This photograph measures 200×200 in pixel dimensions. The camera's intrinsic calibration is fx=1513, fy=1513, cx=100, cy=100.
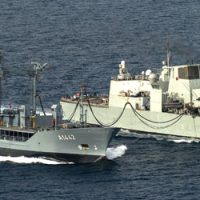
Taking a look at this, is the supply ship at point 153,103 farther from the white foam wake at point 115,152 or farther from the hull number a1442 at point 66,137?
the hull number a1442 at point 66,137

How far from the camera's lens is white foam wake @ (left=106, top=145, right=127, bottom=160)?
473ft

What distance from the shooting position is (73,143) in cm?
14212

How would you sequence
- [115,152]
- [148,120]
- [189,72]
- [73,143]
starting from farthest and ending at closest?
[189,72] < [148,120] < [115,152] < [73,143]

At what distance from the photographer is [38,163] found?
142375mm

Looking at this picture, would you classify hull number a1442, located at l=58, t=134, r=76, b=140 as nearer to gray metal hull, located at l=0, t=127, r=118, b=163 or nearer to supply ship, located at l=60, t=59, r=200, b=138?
gray metal hull, located at l=0, t=127, r=118, b=163

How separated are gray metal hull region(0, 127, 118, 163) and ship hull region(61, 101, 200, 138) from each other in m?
12.5

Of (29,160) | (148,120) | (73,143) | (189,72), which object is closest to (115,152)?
(73,143)

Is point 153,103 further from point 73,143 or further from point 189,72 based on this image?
point 73,143

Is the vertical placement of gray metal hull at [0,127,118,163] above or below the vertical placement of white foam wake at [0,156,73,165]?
Answer: above

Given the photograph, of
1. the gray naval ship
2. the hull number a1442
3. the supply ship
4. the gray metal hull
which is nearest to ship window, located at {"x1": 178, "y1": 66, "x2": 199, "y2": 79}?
the supply ship

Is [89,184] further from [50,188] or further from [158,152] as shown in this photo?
[158,152]

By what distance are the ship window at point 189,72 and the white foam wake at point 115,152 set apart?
516 inches

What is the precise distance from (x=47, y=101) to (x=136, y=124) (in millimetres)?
12730

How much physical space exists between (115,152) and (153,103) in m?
12.7
